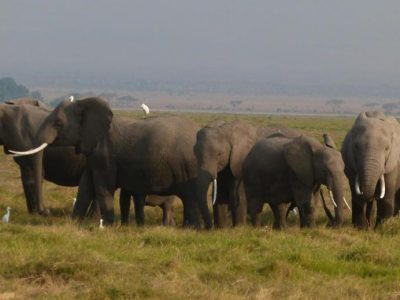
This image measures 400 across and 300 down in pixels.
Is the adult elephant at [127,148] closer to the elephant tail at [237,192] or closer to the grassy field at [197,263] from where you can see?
the elephant tail at [237,192]

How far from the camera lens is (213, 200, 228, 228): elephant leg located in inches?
627

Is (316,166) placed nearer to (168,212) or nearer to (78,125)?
(168,212)

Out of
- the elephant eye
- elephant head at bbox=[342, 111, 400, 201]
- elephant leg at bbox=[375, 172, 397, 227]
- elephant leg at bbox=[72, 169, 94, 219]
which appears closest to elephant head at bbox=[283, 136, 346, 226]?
elephant head at bbox=[342, 111, 400, 201]

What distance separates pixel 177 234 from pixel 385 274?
3.26 meters

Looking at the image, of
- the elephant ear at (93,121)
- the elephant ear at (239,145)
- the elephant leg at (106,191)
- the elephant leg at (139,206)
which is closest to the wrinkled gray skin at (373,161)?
the elephant ear at (239,145)

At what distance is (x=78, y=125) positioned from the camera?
15.9m

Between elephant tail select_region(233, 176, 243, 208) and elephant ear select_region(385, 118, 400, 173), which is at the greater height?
elephant ear select_region(385, 118, 400, 173)

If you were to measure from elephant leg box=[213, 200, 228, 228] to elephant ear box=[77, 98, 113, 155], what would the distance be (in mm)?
2286

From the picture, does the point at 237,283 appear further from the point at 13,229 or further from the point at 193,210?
the point at 193,210

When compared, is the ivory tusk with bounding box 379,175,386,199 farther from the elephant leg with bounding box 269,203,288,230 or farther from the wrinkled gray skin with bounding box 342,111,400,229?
the elephant leg with bounding box 269,203,288,230

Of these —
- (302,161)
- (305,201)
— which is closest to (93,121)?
(302,161)

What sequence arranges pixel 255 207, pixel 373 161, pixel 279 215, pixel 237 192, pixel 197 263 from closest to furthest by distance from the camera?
pixel 197 263
pixel 373 161
pixel 255 207
pixel 279 215
pixel 237 192

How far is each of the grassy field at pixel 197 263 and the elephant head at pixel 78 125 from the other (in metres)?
2.07

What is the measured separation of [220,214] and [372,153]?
2839 millimetres
